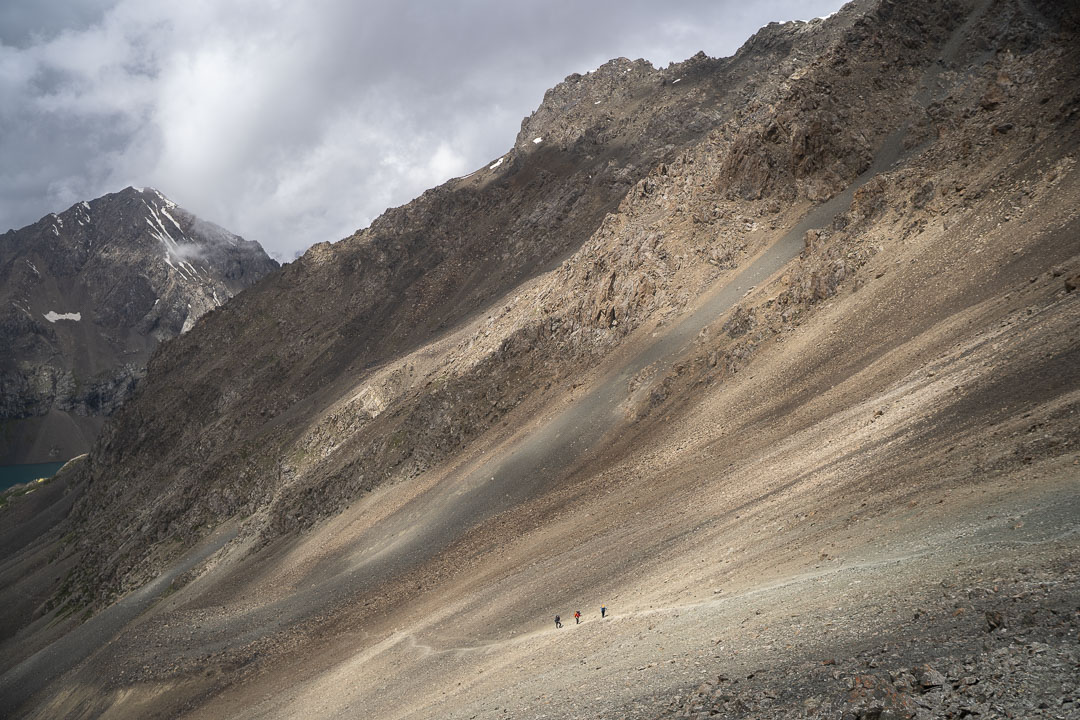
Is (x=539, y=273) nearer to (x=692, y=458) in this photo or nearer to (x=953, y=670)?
(x=692, y=458)

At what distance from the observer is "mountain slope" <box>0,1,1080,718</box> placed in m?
17.3

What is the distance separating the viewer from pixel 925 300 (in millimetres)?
36812

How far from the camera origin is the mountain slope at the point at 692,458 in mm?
17344

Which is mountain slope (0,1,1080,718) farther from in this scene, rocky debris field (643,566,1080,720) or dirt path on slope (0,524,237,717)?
dirt path on slope (0,524,237,717)

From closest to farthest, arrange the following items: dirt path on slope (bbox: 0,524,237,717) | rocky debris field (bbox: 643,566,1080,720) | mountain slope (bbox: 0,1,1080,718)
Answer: rocky debris field (bbox: 643,566,1080,720)
mountain slope (bbox: 0,1,1080,718)
dirt path on slope (bbox: 0,524,237,717)

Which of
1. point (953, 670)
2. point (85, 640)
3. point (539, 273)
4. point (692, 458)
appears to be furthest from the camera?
point (539, 273)

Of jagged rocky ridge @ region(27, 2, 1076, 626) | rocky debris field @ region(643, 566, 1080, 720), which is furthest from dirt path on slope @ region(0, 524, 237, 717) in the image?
rocky debris field @ region(643, 566, 1080, 720)

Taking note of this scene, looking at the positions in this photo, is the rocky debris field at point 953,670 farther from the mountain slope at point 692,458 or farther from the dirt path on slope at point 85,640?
the dirt path on slope at point 85,640

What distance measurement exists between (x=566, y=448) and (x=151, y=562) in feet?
161

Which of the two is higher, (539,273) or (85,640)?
(539,273)

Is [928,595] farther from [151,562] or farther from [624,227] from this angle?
[151,562]

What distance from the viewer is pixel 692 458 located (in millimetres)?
37719

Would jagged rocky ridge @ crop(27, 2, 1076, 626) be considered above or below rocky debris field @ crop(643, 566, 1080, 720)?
above

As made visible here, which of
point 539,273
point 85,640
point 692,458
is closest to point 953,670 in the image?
point 692,458
